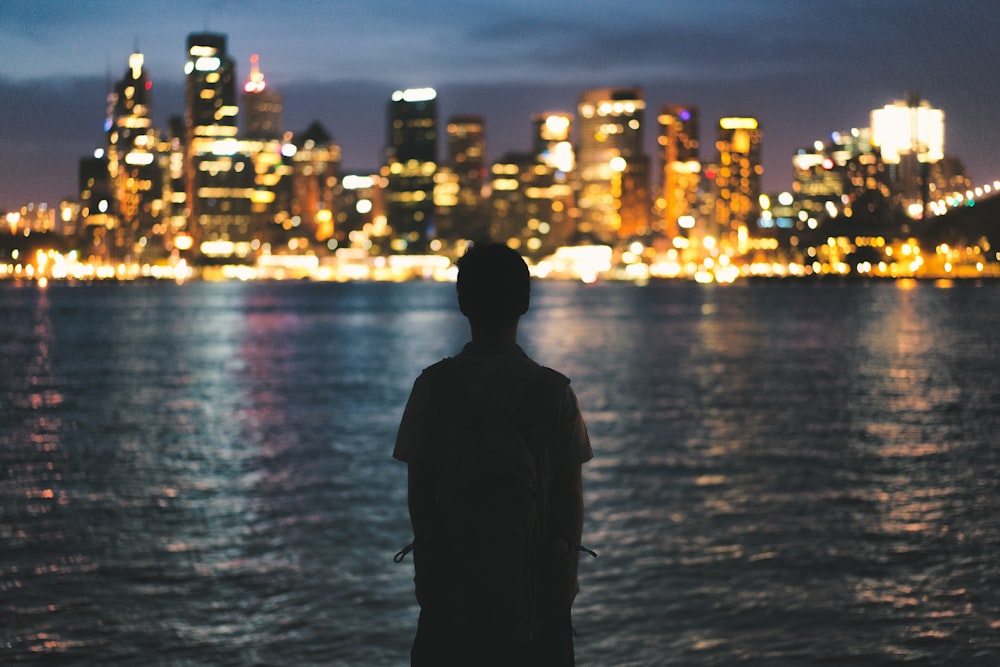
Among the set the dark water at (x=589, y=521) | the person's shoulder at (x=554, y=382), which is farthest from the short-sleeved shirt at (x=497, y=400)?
the dark water at (x=589, y=521)

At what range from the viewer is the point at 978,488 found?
2159cm

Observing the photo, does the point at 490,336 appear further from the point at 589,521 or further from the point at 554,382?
the point at 589,521

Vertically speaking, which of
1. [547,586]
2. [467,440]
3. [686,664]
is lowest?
[686,664]

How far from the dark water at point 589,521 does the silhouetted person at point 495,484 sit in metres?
7.84

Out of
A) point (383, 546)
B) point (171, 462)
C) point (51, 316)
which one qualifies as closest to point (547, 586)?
point (383, 546)

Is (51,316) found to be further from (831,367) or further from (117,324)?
(831,367)

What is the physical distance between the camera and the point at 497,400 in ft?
13.4

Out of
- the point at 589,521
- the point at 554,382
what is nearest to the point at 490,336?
the point at 554,382

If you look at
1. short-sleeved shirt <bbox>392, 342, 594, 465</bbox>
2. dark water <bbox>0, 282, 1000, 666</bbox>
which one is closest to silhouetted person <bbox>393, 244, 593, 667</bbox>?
short-sleeved shirt <bbox>392, 342, 594, 465</bbox>

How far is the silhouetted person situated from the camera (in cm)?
405

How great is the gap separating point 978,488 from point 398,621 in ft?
40.2

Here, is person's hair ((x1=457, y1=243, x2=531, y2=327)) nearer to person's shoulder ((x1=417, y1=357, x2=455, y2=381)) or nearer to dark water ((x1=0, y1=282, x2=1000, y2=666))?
person's shoulder ((x1=417, y1=357, x2=455, y2=381))

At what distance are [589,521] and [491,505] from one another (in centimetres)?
1438

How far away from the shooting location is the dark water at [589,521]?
40.8 feet
